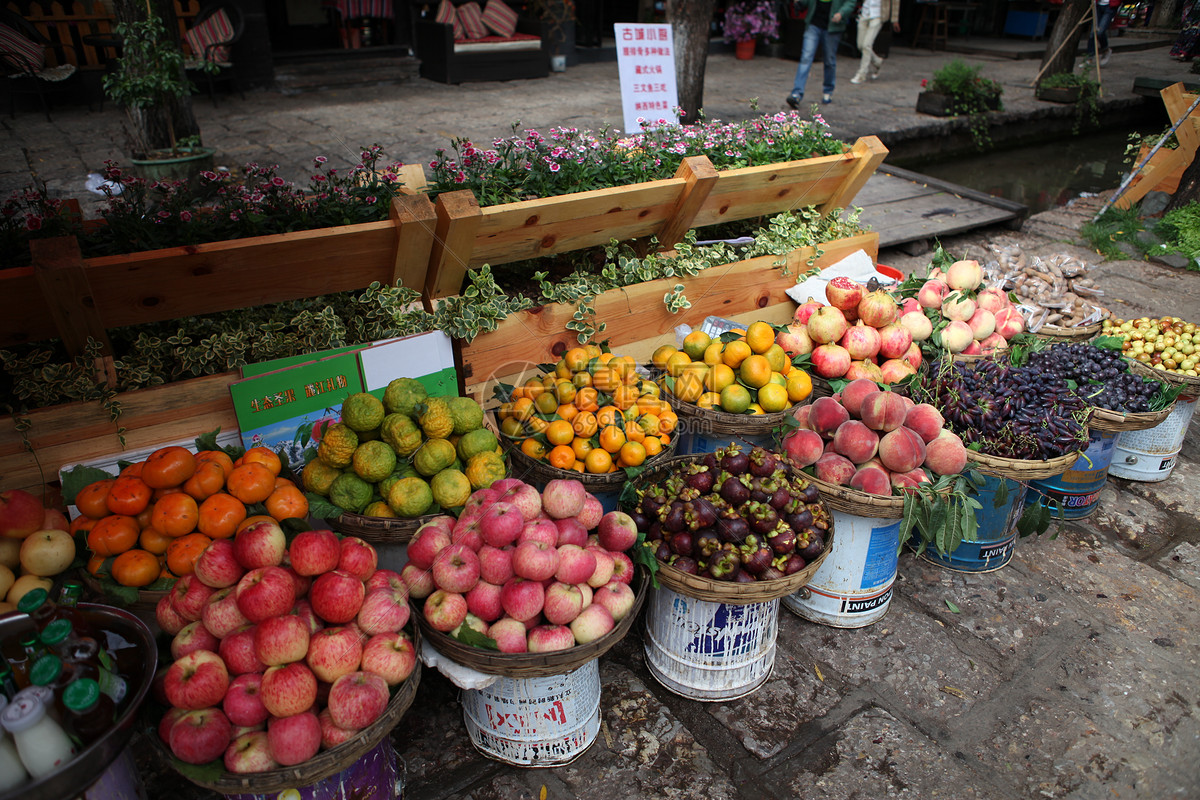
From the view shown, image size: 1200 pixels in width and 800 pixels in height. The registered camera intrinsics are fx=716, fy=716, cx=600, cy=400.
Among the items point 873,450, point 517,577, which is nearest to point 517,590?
point 517,577

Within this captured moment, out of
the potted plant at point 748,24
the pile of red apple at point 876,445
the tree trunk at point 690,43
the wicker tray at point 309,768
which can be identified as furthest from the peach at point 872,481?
the potted plant at point 748,24

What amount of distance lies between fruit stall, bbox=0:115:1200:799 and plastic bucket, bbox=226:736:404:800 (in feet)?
0.04

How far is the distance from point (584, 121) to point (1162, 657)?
8051 millimetres

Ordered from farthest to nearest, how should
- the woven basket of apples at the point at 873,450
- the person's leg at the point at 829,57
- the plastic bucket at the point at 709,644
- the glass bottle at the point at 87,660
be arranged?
1. the person's leg at the point at 829,57
2. the woven basket of apples at the point at 873,450
3. the plastic bucket at the point at 709,644
4. the glass bottle at the point at 87,660

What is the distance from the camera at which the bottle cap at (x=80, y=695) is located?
5.26 ft

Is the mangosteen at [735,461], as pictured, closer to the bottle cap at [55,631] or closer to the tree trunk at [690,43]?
the bottle cap at [55,631]

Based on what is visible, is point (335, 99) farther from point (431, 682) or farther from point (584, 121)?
point (431, 682)

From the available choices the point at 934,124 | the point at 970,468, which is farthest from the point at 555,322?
the point at 934,124

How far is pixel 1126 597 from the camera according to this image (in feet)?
10.8

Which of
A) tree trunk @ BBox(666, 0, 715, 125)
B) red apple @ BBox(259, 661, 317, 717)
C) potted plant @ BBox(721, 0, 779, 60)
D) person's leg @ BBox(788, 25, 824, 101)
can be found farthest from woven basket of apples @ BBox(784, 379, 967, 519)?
potted plant @ BBox(721, 0, 779, 60)

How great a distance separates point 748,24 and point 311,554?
48.9ft

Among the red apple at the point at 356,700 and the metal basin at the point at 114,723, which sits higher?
the metal basin at the point at 114,723

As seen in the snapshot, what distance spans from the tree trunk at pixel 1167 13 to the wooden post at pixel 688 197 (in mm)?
27204

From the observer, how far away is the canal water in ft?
32.2
